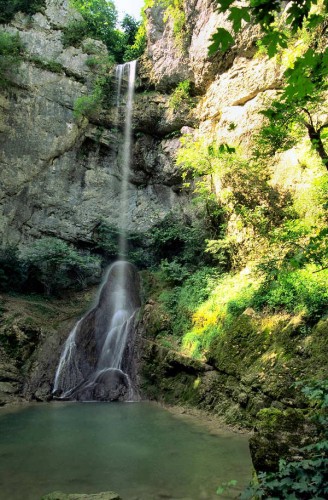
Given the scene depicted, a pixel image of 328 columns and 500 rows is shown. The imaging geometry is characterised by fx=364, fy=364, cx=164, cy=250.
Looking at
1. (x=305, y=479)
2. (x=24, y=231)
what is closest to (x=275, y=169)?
(x=305, y=479)

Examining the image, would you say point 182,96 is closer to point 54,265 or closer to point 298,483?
point 54,265

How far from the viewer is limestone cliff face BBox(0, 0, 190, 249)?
1866cm

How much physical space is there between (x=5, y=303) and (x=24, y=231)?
5.21m

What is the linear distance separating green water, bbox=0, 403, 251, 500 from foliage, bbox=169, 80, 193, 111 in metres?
15.1

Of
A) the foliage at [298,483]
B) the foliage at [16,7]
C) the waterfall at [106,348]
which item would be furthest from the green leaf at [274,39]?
the foliage at [16,7]

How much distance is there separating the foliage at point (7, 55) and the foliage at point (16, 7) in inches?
80.8

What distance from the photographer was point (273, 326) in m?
8.49

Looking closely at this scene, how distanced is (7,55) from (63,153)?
5.46 metres

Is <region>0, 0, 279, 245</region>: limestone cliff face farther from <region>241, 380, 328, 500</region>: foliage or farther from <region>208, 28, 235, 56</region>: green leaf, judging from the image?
<region>241, 380, 328, 500</region>: foliage

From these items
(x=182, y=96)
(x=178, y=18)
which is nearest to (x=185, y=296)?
(x=182, y=96)

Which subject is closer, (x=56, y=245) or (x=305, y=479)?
(x=305, y=479)

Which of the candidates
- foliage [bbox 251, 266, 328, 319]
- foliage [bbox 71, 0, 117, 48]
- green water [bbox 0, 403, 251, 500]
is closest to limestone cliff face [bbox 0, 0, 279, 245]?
foliage [bbox 71, 0, 117, 48]

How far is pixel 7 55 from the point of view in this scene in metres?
18.6

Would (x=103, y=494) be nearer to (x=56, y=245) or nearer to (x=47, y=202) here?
(x=56, y=245)
